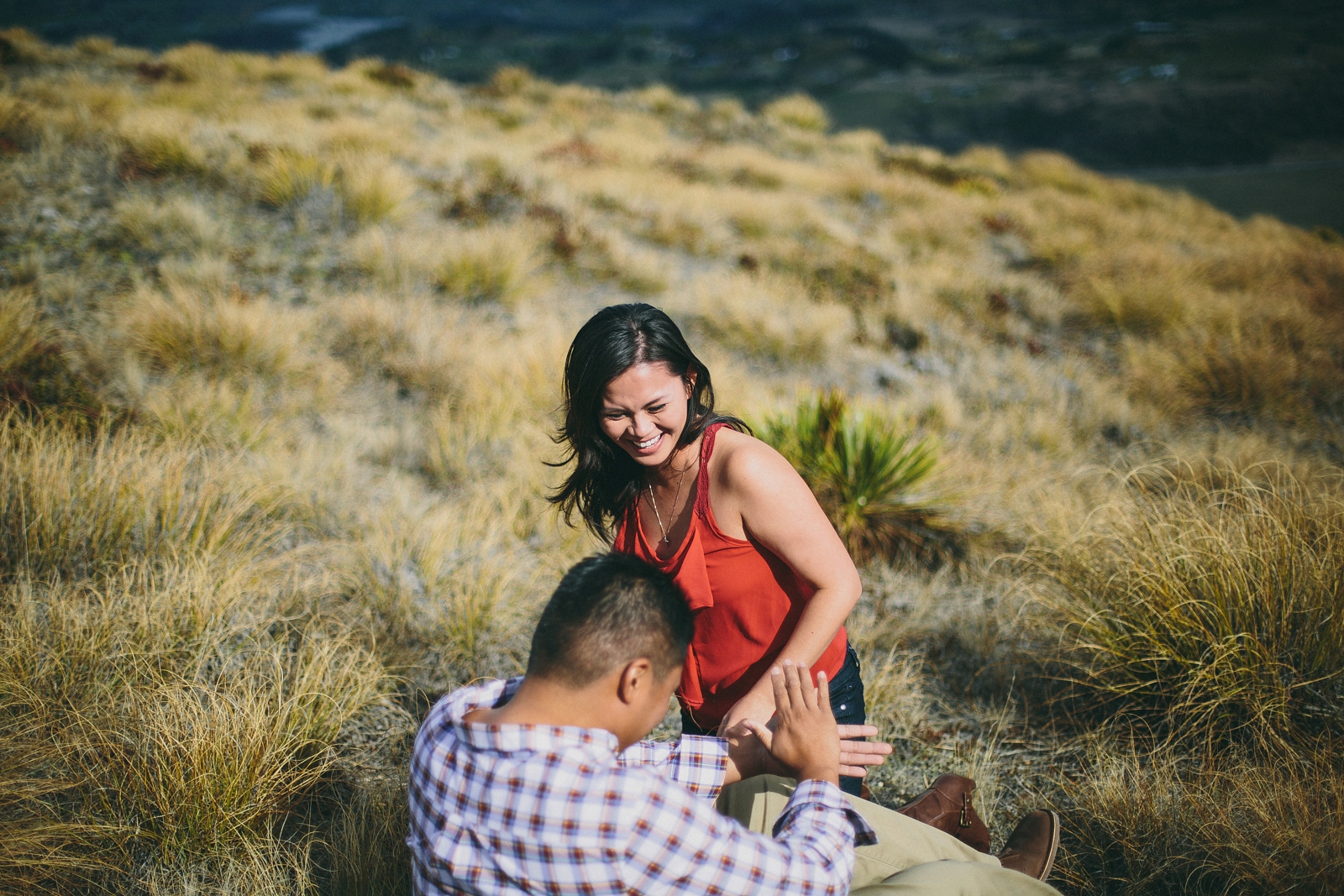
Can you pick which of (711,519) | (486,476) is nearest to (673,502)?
(711,519)

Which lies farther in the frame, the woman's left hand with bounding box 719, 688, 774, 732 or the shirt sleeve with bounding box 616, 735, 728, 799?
the woman's left hand with bounding box 719, 688, 774, 732

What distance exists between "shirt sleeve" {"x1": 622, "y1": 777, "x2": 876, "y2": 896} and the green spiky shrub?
309 cm

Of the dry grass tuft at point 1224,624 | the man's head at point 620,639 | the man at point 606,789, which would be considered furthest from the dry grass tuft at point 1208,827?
the man's head at point 620,639

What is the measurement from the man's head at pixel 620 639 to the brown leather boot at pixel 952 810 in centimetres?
120

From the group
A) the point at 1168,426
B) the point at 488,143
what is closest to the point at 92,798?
the point at 1168,426

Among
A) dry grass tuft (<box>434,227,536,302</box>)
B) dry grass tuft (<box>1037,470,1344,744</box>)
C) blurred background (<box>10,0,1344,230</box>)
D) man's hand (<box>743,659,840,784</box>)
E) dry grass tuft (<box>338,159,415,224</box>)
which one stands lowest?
dry grass tuft (<box>1037,470,1344,744</box>)

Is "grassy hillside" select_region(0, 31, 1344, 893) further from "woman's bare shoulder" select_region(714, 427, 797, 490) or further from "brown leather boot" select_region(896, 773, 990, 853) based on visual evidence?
"woman's bare shoulder" select_region(714, 427, 797, 490)

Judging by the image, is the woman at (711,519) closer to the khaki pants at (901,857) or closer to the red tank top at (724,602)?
the red tank top at (724,602)

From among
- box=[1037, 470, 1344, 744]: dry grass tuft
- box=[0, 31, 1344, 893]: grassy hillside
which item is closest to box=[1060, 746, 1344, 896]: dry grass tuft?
box=[0, 31, 1344, 893]: grassy hillside

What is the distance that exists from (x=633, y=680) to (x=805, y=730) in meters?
0.42

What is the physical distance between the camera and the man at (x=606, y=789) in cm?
109

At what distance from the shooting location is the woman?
68.0 inches

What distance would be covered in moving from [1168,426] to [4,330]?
917cm

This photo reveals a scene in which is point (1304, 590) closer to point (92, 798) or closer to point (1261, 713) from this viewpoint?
point (1261, 713)
